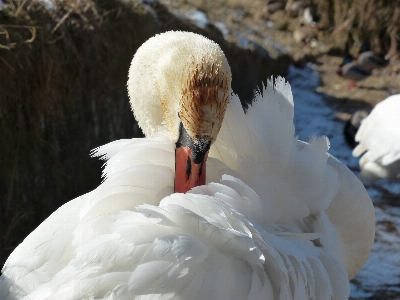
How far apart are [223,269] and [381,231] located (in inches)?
129

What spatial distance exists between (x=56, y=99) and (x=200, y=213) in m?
2.55

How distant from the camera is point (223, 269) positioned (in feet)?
5.77

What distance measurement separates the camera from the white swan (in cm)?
169

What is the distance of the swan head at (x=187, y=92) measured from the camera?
7.07 feet

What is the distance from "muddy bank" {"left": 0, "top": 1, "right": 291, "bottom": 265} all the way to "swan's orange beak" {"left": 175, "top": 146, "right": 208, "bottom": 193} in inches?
76.4

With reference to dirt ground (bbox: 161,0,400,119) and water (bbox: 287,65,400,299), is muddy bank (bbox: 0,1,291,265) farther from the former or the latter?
water (bbox: 287,65,400,299)

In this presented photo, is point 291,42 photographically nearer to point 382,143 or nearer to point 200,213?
point 382,143

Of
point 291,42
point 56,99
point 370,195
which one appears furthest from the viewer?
point 291,42

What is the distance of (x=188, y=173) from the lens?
2.14 metres

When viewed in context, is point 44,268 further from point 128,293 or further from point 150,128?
point 150,128

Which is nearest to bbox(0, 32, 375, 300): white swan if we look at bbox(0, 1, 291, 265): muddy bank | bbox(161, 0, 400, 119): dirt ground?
bbox(0, 1, 291, 265): muddy bank

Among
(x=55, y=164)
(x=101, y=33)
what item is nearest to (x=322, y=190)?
(x=55, y=164)

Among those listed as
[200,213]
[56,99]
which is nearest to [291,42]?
[56,99]

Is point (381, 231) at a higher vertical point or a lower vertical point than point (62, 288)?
lower
